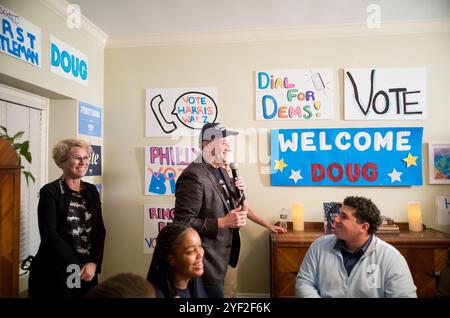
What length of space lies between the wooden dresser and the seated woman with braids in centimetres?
85

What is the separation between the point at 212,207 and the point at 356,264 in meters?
0.58

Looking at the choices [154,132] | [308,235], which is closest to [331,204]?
[308,235]

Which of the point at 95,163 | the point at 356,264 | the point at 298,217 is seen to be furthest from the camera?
the point at 298,217

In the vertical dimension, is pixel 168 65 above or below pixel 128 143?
above

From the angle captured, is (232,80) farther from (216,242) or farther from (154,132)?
(216,242)

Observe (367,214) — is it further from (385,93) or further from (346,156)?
(385,93)

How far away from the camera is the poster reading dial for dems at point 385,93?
1574 millimetres

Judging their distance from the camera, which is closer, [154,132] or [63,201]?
[63,201]

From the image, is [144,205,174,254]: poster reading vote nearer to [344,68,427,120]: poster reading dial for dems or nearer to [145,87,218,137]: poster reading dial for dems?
[145,87,218,137]: poster reading dial for dems

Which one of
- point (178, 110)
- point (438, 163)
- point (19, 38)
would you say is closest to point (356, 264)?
point (438, 163)

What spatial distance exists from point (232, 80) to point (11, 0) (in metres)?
1.17

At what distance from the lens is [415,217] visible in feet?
5.19

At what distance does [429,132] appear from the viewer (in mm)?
1619
